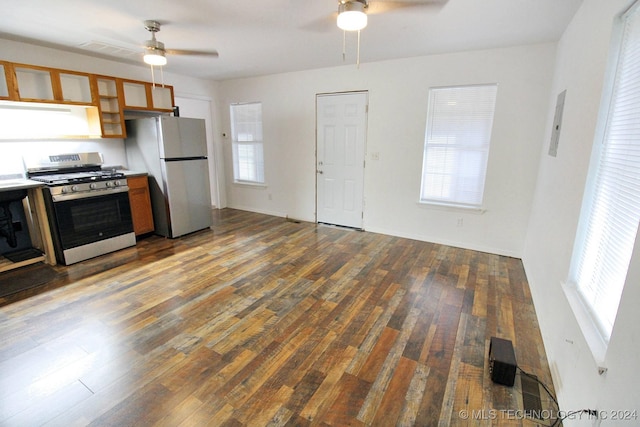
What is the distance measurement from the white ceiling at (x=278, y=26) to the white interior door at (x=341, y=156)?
0.79 m

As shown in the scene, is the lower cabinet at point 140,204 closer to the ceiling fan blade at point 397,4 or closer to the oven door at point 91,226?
the oven door at point 91,226

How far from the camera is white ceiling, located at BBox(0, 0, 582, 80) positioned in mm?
2359

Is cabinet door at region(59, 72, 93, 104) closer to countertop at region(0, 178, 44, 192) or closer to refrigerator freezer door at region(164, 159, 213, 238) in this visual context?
countertop at region(0, 178, 44, 192)

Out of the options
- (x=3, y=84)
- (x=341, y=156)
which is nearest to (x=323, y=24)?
(x=341, y=156)

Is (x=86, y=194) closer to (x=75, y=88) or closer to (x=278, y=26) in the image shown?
(x=75, y=88)

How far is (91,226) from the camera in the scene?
11.6 ft

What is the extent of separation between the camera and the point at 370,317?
2.45m

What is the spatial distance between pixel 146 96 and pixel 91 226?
2046 millimetres

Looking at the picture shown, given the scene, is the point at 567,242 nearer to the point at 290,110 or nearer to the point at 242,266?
the point at 242,266

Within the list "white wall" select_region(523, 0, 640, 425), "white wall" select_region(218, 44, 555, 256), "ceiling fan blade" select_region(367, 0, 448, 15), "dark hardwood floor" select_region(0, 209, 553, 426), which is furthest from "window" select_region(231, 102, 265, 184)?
"white wall" select_region(523, 0, 640, 425)

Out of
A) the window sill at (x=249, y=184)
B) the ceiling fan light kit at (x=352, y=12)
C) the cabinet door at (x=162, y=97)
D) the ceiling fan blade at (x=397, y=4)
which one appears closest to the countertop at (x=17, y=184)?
the cabinet door at (x=162, y=97)

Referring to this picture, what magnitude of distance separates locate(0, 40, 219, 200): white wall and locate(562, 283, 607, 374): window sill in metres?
5.24

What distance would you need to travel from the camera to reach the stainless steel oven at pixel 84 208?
10.8 ft

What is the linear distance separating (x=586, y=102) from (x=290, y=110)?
3.97 m
